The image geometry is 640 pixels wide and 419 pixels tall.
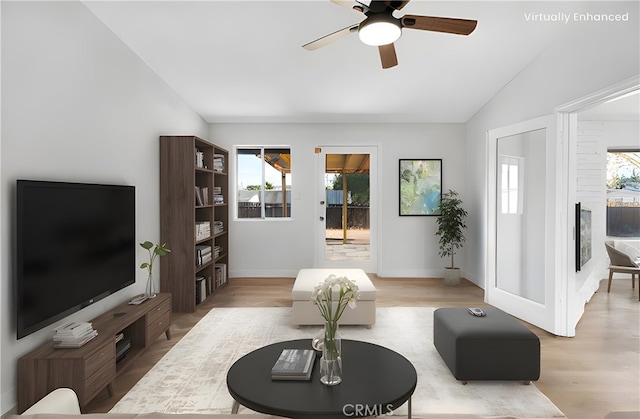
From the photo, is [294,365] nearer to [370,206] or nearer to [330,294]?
[330,294]

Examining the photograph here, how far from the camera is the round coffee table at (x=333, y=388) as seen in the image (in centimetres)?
154

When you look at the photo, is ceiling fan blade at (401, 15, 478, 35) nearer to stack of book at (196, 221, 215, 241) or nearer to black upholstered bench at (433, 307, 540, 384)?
black upholstered bench at (433, 307, 540, 384)

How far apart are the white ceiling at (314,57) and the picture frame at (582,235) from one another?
1668mm

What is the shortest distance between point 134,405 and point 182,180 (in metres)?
2.41

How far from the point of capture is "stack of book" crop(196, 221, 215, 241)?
4277mm

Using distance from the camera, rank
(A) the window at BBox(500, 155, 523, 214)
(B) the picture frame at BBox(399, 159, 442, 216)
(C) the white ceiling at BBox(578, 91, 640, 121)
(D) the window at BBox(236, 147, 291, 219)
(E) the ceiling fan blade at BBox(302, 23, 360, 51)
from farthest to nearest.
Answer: (D) the window at BBox(236, 147, 291, 219) < (B) the picture frame at BBox(399, 159, 442, 216) < (C) the white ceiling at BBox(578, 91, 640, 121) < (A) the window at BBox(500, 155, 523, 214) < (E) the ceiling fan blade at BBox(302, 23, 360, 51)

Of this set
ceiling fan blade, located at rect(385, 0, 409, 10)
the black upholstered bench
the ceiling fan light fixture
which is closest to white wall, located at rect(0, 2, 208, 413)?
the ceiling fan light fixture

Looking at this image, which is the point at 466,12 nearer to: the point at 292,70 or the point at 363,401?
the point at 292,70

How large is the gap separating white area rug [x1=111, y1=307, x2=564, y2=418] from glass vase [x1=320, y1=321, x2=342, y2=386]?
0.39 metres

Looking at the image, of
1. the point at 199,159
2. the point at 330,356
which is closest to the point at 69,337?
the point at 330,356

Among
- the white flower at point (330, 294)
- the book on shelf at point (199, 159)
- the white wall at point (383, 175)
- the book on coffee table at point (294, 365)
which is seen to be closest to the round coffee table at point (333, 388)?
the book on coffee table at point (294, 365)

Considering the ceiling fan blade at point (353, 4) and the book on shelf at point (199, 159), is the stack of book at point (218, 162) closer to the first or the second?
the book on shelf at point (199, 159)

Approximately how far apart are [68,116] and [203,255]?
89.7 inches

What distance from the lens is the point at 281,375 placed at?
1.77 meters
